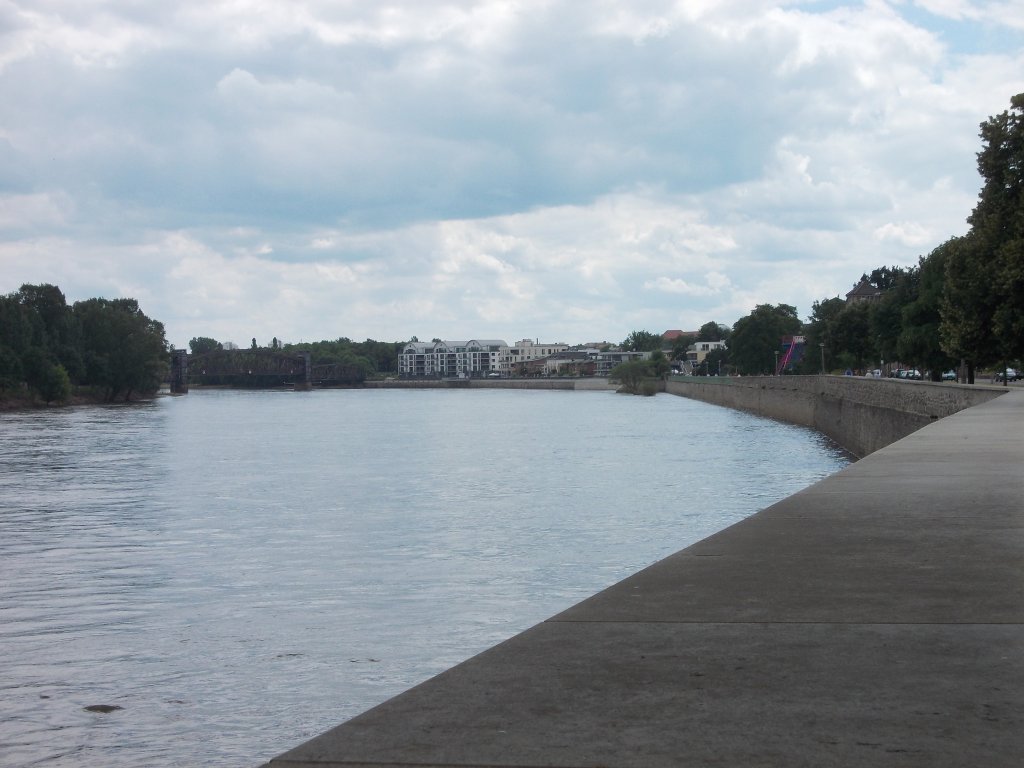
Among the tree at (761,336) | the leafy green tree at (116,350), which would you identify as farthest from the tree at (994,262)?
the tree at (761,336)

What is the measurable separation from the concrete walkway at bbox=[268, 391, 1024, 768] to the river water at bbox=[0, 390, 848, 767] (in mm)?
4439

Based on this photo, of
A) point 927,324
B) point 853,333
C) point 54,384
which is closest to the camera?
point 927,324

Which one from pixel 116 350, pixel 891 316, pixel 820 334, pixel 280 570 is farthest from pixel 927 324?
pixel 116 350

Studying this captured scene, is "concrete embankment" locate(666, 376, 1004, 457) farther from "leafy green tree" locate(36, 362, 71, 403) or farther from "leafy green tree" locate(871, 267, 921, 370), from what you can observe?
"leafy green tree" locate(36, 362, 71, 403)

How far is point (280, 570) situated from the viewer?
64.6ft

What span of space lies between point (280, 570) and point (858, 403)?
4284cm

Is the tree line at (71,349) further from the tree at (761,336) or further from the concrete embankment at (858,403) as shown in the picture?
the tree at (761,336)

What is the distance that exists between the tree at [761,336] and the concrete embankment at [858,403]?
54.2m

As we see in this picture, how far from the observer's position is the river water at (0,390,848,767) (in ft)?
36.7

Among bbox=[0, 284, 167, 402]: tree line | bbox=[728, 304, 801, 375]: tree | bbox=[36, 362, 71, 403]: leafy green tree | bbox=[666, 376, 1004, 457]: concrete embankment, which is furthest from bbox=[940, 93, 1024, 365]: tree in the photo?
bbox=[728, 304, 801, 375]: tree

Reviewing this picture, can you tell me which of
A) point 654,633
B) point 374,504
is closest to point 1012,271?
point 374,504

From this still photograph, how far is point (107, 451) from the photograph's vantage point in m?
52.9

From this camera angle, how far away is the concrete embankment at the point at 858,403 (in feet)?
134

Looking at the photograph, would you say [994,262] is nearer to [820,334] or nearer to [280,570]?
[280,570]
